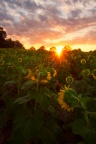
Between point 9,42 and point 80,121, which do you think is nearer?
point 80,121

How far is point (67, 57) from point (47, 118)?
28.9ft

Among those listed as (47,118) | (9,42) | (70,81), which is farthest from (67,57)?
(9,42)

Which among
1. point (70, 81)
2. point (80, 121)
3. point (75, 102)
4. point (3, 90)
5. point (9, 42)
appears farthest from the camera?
point (9, 42)

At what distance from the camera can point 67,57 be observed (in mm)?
11422

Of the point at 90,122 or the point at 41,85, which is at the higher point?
the point at 41,85

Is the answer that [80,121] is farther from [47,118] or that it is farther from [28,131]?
[47,118]

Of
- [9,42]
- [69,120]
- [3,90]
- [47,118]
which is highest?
[9,42]

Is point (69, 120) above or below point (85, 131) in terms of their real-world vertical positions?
below

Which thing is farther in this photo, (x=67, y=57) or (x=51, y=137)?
(x=67, y=57)

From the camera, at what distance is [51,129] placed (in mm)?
2521

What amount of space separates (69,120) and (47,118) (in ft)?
2.76

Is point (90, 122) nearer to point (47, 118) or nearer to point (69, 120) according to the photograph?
point (47, 118)

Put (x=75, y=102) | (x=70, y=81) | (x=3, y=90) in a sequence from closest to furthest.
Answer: (x=75, y=102)
(x=3, y=90)
(x=70, y=81)

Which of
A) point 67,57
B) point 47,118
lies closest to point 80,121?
point 47,118
